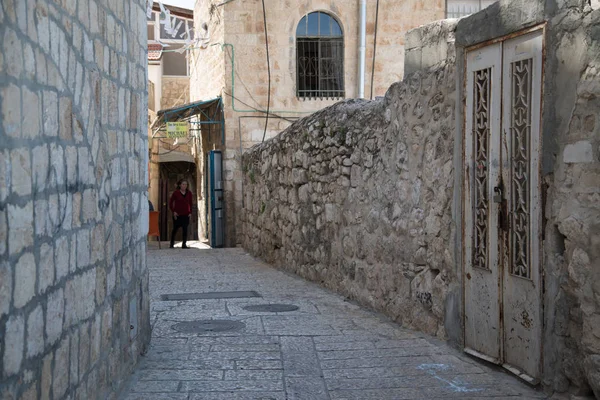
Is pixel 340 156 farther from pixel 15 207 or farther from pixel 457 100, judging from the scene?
pixel 15 207

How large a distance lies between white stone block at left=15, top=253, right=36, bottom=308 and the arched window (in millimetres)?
15030

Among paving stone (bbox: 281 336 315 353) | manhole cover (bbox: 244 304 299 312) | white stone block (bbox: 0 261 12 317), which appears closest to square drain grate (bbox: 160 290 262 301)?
manhole cover (bbox: 244 304 299 312)

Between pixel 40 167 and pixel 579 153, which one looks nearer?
pixel 40 167

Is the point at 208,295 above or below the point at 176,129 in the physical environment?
below

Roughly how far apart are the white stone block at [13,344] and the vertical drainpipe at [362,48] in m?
15.1

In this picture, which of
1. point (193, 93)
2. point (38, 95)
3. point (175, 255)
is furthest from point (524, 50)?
point (193, 93)

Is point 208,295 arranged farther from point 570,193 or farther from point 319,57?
point 319,57

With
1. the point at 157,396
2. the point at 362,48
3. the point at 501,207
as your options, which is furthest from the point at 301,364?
the point at 362,48

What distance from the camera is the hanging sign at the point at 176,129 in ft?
56.7

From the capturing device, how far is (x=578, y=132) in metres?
4.17

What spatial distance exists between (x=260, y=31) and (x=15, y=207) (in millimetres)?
15213

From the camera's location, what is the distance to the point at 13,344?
265 cm

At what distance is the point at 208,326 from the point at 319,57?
11866mm

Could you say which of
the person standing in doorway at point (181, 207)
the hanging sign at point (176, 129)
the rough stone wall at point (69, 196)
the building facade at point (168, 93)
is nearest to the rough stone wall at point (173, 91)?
the building facade at point (168, 93)
